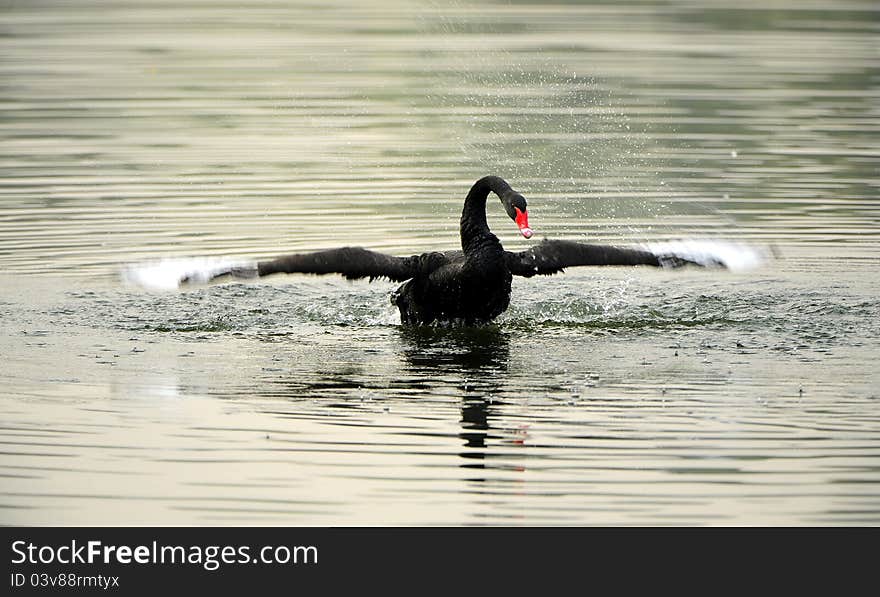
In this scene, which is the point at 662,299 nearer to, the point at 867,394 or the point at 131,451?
the point at 867,394

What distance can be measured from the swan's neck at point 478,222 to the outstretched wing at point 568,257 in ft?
0.70

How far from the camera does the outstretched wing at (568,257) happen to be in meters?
11.3

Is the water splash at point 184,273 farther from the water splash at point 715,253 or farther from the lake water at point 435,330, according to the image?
the water splash at point 715,253

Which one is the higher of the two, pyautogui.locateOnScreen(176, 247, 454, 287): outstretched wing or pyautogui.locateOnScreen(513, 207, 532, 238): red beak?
pyautogui.locateOnScreen(513, 207, 532, 238): red beak

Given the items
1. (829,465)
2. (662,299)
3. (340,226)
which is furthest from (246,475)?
(340,226)

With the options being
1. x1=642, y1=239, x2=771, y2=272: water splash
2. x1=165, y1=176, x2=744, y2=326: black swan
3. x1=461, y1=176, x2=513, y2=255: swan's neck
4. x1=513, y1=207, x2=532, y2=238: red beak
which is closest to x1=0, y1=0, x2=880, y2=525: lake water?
x1=165, y1=176, x2=744, y2=326: black swan

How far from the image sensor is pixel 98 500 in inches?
303

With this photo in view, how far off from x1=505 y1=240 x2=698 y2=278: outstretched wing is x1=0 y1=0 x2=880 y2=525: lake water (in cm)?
45

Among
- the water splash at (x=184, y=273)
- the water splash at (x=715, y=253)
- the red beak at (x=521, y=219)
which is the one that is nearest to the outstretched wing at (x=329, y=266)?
the water splash at (x=184, y=273)

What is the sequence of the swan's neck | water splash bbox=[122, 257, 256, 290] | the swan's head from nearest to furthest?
water splash bbox=[122, 257, 256, 290], the swan's head, the swan's neck

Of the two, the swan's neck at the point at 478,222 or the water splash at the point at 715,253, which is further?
the water splash at the point at 715,253

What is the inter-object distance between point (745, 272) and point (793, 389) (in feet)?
12.7

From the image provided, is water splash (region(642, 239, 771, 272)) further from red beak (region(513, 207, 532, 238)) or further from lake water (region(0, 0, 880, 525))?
red beak (region(513, 207, 532, 238))

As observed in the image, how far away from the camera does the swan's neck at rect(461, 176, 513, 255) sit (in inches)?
446
